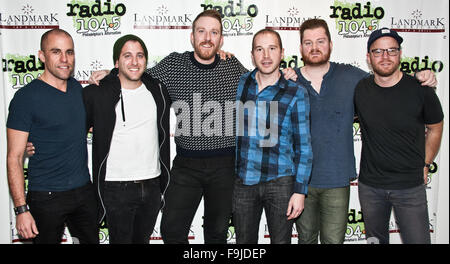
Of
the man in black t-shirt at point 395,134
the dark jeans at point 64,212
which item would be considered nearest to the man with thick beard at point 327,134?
the man in black t-shirt at point 395,134

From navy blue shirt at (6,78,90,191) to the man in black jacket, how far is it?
10 centimetres

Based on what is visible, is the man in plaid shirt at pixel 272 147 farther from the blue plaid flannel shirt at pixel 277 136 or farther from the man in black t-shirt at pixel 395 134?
the man in black t-shirt at pixel 395 134

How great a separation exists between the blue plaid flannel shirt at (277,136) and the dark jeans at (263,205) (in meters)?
0.05

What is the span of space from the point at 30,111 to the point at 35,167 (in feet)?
1.20

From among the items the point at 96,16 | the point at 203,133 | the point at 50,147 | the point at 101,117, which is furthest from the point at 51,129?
the point at 96,16

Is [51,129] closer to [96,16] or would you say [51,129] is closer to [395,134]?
[96,16]

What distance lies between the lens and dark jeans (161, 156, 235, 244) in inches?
92.7

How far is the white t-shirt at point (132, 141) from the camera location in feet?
7.30

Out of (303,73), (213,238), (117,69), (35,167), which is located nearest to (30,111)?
(35,167)

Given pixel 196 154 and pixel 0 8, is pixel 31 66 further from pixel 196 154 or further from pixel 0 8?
pixel 196 154

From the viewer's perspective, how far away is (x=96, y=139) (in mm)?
2193

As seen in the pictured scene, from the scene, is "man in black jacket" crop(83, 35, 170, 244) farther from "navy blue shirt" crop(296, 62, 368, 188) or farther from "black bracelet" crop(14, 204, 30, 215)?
"navy blue shirt" crop(296, 62, 368, 188)

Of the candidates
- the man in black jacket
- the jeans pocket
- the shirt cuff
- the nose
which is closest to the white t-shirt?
the man in black jacket

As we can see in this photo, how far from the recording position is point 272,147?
7.25 ft
